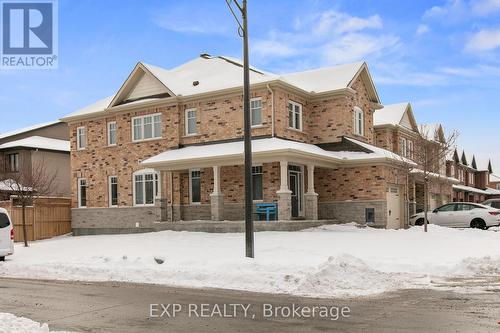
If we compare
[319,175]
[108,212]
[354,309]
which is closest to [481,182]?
[319,175]

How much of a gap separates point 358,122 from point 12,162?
28777mm

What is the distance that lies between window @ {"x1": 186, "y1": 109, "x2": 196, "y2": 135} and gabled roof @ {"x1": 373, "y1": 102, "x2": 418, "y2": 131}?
12385 mm

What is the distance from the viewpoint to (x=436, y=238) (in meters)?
19.6

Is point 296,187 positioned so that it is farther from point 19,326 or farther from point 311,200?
point 19,326

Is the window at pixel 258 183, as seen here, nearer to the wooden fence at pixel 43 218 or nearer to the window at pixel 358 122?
the window at pixel 358 122

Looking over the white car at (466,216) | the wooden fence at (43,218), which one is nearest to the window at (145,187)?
the wooden fence at (43,218)

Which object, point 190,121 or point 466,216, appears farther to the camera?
point 190,121

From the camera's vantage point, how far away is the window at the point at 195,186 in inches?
1070

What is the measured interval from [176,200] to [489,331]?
845 inches

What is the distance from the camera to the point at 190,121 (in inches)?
1088

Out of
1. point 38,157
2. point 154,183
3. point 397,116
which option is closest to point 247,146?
point 154,183

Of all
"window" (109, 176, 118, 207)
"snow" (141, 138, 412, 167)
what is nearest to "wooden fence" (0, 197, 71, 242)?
"window" (109, 176, 118, 207)

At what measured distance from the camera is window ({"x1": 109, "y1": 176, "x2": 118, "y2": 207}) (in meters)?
30.1

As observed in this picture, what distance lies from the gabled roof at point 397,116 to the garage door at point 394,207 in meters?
8.26
